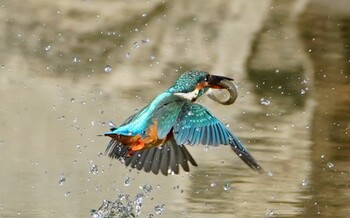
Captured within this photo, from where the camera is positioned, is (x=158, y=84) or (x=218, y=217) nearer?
(x=218, y=217)

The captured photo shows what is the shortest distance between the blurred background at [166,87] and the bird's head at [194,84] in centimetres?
54

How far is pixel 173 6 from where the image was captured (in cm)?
832

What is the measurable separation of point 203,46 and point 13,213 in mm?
3932

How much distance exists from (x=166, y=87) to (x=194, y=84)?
2.89 m

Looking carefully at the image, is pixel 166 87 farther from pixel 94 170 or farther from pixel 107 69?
pixel 94 170

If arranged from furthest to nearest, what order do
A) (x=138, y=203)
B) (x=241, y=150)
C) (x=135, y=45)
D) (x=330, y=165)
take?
(x=135, y=45) < (x=330, y=165) < (x=138, y=203) < (x=241, y=150)

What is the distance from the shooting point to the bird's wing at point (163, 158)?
3984mm

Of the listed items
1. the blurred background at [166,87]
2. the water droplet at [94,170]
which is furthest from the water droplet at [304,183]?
the water droplet at [94,170]

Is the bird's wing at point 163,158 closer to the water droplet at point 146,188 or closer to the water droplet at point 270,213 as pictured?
the water droplet at point 270,213

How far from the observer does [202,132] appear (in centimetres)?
374

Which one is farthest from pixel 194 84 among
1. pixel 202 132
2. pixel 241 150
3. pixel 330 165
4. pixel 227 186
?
pixel 330 165

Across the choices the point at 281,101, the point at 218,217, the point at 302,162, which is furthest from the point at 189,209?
the point at 281,101

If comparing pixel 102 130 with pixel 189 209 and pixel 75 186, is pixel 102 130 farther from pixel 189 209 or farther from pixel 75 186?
pixel 189 209

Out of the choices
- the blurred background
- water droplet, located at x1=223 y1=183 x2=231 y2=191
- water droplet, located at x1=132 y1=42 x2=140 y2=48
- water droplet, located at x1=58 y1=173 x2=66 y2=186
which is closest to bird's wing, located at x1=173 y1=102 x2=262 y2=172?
the blurred background
